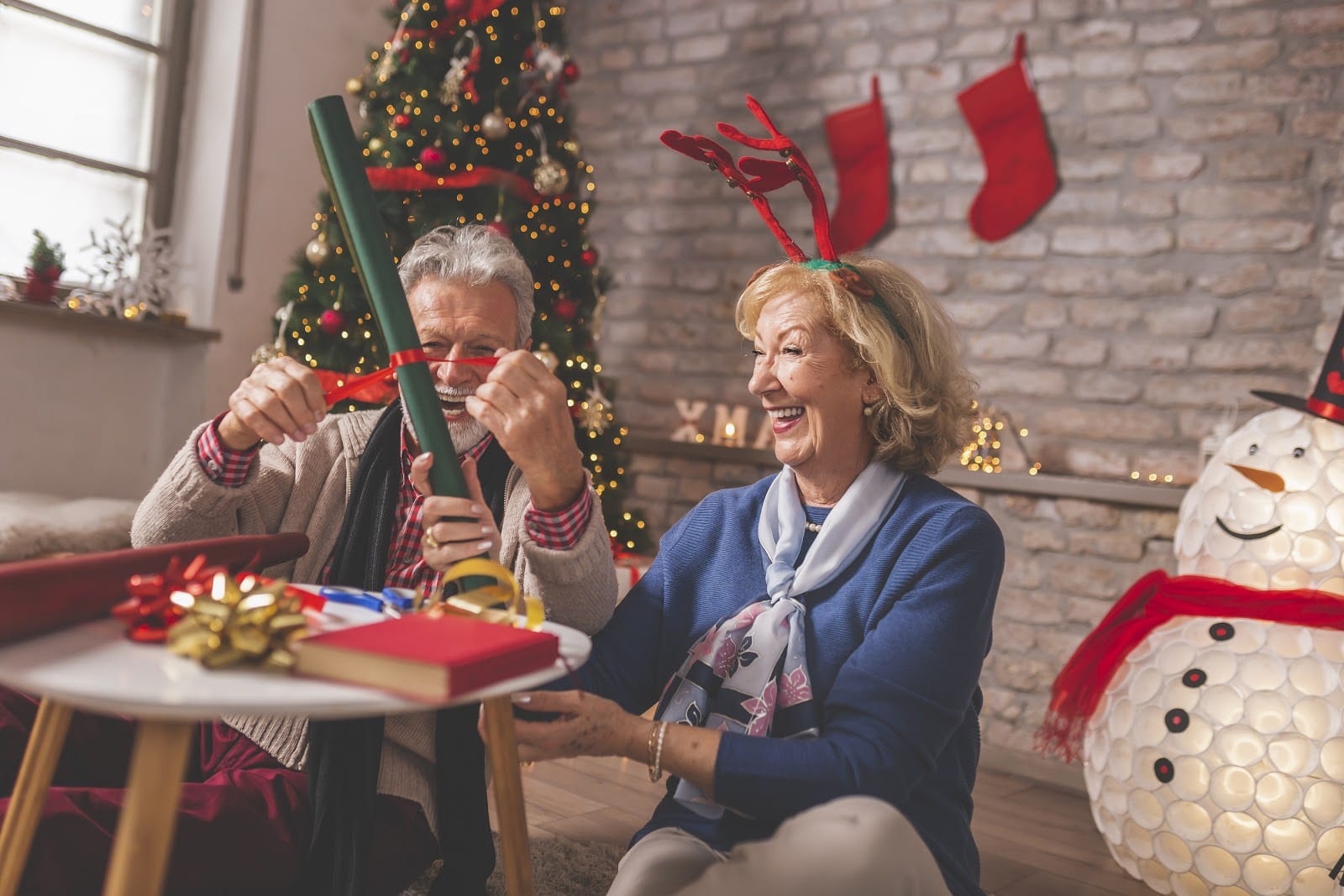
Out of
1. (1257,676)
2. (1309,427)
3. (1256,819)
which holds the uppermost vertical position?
(1309,427)

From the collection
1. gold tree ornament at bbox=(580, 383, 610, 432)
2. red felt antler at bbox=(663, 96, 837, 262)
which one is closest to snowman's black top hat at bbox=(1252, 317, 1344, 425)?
red felt antler at bbox=(663, 96, 837, 262)

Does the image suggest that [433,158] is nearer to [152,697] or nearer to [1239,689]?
[1239,689]

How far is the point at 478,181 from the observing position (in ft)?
9.71

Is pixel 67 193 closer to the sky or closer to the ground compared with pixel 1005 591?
closer to the sky

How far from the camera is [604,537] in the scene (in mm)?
1366

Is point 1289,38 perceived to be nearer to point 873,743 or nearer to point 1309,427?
point 1309,427

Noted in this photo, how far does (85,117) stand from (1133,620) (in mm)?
3285

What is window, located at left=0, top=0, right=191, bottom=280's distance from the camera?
3078mm

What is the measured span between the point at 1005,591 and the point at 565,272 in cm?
165

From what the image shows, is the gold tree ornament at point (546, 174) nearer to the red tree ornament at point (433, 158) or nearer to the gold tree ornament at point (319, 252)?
the red tree ornament at point (433, 158)

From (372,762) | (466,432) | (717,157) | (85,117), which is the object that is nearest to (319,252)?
(85,117)

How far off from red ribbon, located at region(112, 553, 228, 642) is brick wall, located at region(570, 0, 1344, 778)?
106 inches

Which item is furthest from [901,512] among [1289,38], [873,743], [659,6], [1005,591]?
[659,6]

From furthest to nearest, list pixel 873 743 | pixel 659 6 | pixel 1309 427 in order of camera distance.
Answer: pixel 659 6 → pixel 1309 427 → pixel 873 743
